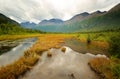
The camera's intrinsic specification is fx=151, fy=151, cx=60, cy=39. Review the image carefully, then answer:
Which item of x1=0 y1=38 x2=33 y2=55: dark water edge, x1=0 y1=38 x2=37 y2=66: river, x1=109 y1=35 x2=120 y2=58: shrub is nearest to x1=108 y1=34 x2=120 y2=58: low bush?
x1=109 y1=35 x2=120 y2=58: shrub

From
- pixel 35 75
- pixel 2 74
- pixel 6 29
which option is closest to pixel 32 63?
pixel 35 75

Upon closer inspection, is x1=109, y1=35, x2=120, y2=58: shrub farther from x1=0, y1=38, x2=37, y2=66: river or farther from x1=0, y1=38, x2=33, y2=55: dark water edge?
x1=0, y1=38, x2=33, y2=55: dark water edge

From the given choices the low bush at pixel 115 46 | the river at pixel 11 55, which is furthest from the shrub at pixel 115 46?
the river at pixel 11 55

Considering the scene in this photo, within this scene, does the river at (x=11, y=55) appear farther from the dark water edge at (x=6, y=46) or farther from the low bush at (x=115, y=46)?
the low bush at (x=115, y=46)

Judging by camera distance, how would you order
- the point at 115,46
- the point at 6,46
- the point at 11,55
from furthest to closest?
the point at 6,46
the point at 11,55
the point at 115,46

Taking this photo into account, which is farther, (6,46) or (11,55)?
(6,46)

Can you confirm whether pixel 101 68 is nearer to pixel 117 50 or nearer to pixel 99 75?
pixel 99 75

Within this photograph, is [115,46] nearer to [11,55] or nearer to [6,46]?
[11,55]

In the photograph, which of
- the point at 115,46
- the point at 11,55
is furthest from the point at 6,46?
the point at 115,46

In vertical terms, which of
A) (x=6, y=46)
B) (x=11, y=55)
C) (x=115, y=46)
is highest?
(x=115, y=46)

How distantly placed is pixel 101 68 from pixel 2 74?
17.0 metres

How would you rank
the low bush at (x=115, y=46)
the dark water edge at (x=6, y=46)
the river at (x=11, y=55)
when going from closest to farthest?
the river at (x=11, y=55) < the low bush at (x=115, y=46) < the dark water edge at (x=6, y=46)

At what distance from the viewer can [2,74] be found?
2339 cm

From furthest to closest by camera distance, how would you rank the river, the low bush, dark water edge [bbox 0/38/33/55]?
dark water edge [bbox 0/38/33/55]
the low bush
the river
